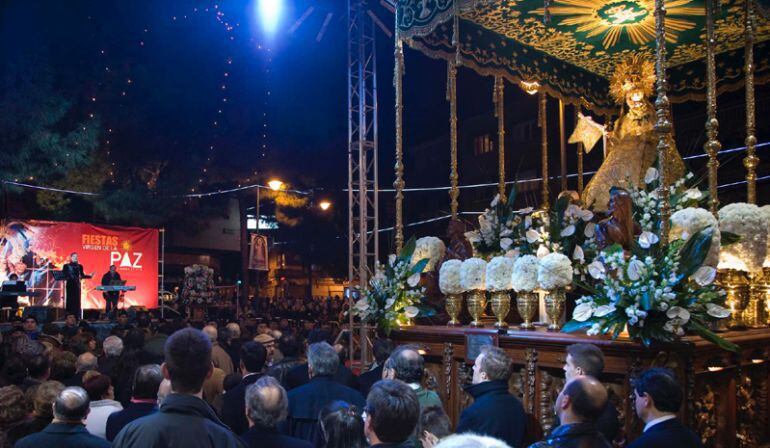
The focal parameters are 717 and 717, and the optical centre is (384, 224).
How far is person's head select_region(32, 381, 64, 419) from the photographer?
4.38 meters

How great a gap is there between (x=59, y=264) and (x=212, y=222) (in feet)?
35.8

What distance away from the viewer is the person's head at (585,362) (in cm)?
416

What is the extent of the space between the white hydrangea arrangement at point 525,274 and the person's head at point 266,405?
3203 millimetres

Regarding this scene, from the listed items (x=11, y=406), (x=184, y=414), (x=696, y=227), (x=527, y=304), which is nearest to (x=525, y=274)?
(x=527, y=304)

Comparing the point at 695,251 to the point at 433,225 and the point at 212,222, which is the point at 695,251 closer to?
the point at 433,225

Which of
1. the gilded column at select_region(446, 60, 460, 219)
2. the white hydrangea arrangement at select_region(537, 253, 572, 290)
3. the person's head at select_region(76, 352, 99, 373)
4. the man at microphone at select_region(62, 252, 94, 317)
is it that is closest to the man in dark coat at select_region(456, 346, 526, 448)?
the white hydrangea arrangement at select_region(537, 253, 572, 290)

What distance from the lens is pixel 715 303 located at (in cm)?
537

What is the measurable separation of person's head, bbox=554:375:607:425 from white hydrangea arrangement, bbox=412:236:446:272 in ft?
15.5

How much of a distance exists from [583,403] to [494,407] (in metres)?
Answer: 0.90

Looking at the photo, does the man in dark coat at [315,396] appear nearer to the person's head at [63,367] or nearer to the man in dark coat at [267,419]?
→ the man in dark coat at [267,419]

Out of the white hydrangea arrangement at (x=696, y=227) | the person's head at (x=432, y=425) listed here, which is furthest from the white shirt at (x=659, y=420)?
the white hydrangea arrangement at (x=696, y=227)

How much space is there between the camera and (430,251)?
8.06 meters

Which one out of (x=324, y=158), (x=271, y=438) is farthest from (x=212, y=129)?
(x=271, y=438)

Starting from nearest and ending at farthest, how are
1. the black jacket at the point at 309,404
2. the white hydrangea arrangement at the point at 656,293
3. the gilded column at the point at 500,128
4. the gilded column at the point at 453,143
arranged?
the black jacket at the point at 309,404, the white hydrangea arrangement at the point at 656,293, the gilded column at the point at 453,143, the gilded column at the point at 500,128
